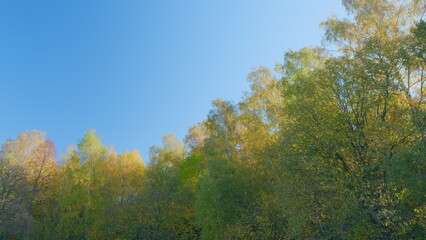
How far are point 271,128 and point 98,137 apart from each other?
29.6m

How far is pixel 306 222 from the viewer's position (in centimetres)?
1461

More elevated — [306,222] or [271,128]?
[271,128]

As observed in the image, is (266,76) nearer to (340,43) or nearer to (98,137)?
(340,43)

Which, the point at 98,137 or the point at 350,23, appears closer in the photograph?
the point at 350,23

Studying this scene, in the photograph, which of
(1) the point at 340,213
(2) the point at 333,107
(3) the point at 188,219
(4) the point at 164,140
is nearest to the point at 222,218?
(3) the point at 188,219

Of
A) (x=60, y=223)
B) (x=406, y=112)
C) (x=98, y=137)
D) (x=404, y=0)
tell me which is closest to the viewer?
(x=406, y=112)

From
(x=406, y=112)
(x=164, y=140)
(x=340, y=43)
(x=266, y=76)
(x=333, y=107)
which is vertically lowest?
(x=406, y=112)

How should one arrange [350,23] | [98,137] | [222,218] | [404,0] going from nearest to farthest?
[404,0]
[350,23]
[222,218]
[98,137]

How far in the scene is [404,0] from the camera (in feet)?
58.1

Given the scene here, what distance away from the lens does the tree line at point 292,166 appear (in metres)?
12.4

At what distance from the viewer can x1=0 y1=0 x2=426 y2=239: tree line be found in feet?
40.7

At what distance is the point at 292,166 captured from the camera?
1509cm

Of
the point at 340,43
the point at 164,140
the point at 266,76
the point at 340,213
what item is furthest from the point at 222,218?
the point at 164,140

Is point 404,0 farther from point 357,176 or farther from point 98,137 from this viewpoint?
point 98,137
